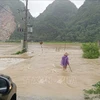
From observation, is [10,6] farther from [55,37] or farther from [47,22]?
[55,37]

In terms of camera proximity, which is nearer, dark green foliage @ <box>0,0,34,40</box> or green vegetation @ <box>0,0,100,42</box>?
green vegetation @ <box>0,0,100,42</box>

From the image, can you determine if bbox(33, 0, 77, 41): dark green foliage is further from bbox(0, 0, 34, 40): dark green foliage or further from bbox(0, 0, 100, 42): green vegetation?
bbox(0, 0, 34, 40): dark green foliage

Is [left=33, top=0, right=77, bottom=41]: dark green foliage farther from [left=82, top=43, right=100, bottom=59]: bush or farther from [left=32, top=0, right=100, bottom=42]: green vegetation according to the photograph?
[left=82, top=43, right=100, bottom=59]: bush

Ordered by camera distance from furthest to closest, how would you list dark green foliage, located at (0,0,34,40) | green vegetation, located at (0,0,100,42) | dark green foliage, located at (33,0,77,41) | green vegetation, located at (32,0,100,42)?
dark green foliage, located at (0,0,34,40)
dark green foliage, located at (33,0,77,41)
green vegetation, located at (0,0,100,42)
green vegetation, located at (32,0,100,42)

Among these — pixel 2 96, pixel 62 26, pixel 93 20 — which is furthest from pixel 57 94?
pixel 62 26

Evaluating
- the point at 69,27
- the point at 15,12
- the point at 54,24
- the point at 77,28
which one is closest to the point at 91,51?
the point at 77,28

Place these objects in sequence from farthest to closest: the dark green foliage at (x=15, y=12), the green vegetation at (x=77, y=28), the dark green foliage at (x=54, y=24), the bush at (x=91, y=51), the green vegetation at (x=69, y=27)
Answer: the dark green foliage at (x=15, y=12), the dark green foliage at (x=54, y=24), the green vegetation at (x=69, y=27), the green vegetation at (x=77, y=28), the bush at (x=91, y=51)

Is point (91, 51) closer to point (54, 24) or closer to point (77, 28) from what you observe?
point (77, 28)

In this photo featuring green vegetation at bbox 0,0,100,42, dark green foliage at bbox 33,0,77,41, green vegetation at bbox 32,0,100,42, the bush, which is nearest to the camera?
the bush

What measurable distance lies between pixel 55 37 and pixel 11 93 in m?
109

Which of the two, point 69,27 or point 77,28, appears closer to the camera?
point 77,28

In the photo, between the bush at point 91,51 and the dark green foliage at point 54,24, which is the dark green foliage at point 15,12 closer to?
the dark green foliage at point 54,24

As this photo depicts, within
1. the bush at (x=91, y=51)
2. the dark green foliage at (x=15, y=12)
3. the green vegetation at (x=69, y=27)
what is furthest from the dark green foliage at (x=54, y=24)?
the bush at (x=91, y=51)

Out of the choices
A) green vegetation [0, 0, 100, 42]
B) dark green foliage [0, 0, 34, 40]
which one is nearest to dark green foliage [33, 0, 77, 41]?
green vegetation [0, 0, 100, 42]
